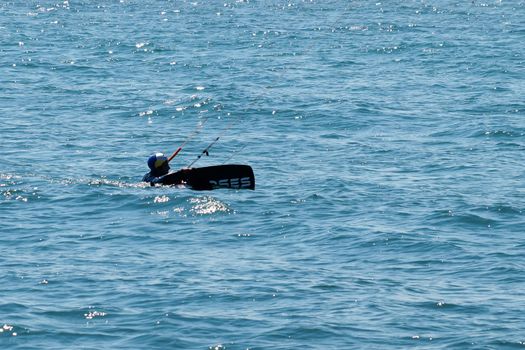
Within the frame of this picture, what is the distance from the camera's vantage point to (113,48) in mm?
63656

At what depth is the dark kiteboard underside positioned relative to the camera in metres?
31.9

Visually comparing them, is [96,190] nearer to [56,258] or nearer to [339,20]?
[56,258]

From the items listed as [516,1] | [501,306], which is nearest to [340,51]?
[516,1]

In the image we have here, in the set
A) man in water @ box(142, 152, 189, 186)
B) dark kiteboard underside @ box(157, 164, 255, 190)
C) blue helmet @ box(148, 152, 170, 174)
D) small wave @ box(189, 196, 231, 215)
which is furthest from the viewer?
blue helmet @ box(148, 152, 170, 174)

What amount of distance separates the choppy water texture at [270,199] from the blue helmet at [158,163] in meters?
0.71

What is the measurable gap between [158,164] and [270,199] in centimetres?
314

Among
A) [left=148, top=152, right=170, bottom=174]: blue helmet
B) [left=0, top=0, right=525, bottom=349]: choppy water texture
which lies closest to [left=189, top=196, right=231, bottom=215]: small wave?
[left=0, top=0, right=525, bottom=349]: choppy water texture

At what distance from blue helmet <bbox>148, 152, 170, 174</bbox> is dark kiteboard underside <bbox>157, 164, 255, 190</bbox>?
0.48 m

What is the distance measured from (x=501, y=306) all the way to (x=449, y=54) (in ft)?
123

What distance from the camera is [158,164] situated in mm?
32469

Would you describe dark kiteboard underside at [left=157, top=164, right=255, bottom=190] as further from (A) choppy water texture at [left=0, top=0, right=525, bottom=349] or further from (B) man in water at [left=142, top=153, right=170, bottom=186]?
(B) man in water at [left=142, top=153, right=170, bottom=186]

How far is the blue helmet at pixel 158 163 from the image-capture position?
32.4m

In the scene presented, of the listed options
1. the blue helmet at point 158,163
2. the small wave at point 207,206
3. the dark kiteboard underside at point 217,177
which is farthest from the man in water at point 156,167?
the small wave at point 207,206

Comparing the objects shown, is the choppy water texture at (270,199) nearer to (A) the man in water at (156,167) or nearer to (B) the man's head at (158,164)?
(A) the man in water at (156,167)
